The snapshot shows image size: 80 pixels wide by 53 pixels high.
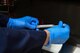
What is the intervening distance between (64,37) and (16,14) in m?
0.65

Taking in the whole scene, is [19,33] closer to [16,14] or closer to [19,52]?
[19,52]

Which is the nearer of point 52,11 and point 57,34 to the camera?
point 57,34

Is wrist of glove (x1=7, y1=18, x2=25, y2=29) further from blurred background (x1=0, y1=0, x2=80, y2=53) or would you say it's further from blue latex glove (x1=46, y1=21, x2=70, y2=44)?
blurred background (x1=0, y1=0, x2=80, y2=53)

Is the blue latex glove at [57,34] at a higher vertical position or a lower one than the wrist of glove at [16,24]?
lower

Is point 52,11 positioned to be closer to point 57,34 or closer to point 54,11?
point 54,11

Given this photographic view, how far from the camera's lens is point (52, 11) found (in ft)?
4.08

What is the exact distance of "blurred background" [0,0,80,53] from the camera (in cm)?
117

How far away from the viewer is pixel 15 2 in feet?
4.22

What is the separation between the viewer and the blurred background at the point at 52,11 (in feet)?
3.83

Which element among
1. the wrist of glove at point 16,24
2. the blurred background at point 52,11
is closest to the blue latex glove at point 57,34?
the wrist of glove at point 16,24

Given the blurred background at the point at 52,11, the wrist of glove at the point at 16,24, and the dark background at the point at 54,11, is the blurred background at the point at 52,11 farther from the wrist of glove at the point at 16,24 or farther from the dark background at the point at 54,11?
the wrist of glove at the point at 16,24

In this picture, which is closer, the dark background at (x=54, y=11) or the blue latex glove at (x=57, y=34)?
the blue latex glove at (x=57, y=34)

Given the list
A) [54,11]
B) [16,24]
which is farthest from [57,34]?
[54,11]

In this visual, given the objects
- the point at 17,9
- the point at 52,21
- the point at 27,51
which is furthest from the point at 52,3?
the point at 27,51
